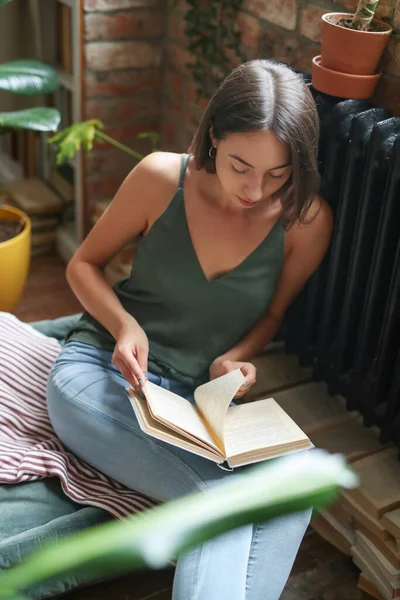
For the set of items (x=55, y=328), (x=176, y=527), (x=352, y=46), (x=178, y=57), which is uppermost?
(x=176, y=527)

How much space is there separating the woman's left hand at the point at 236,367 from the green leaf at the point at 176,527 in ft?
3.19

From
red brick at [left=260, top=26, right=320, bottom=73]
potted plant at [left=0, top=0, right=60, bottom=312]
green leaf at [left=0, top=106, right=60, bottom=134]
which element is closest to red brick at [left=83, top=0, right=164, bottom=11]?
potted plant at [left=0, top=0, right=60, bottom=312]

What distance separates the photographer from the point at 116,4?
→ 6.30 feet

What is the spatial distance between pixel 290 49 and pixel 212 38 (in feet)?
1.04

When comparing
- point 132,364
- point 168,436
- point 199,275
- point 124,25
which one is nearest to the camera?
point 168,436

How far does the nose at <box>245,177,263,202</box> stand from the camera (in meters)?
1.15

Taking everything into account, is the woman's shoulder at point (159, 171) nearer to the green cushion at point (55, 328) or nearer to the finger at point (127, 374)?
the finger at point (127, 374)

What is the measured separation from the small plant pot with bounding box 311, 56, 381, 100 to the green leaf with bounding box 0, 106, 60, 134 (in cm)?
67

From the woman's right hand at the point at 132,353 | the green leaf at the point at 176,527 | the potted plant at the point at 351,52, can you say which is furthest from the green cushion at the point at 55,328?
the green leaf at the point at 176,527

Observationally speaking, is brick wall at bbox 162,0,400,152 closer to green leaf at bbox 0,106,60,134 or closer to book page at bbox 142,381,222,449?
green leaf at bbox 0,106,60,134

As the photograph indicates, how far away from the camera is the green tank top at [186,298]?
1303 millimetres

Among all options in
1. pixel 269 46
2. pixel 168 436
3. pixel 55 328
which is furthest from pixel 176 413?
pixel 269 46

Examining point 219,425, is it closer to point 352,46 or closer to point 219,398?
point 219,398

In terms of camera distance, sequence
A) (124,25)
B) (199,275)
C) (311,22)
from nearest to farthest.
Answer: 1. (199,275)
2. (311,22)
3. (124,25)
